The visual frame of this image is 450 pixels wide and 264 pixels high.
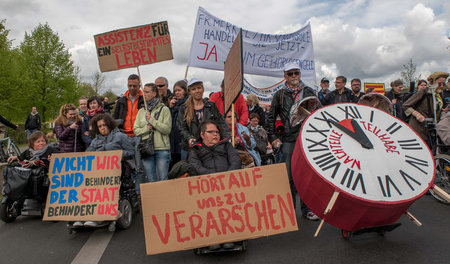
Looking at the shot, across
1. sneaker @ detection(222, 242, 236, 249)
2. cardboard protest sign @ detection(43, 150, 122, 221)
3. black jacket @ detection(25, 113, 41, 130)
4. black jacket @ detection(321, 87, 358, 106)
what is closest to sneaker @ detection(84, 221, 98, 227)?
cardboard protest sign @ detection(43, 150, 122, 221)

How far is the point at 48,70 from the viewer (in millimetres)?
22094

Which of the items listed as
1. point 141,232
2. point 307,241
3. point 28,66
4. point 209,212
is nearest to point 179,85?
point 141,232

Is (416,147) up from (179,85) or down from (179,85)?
down

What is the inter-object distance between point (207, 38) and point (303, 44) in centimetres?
280

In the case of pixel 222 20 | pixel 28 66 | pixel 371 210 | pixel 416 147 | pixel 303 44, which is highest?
pixel 28 66

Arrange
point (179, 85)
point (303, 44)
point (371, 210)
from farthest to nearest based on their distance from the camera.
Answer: point (303, 44), point (179, 85), point (371, 210)

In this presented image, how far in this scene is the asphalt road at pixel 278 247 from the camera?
2.83m

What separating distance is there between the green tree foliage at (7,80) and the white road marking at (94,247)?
15218 mm

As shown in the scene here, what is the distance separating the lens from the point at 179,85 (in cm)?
517

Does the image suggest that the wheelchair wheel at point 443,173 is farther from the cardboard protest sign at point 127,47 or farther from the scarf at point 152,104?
the cardboard protest sign at point 127,47

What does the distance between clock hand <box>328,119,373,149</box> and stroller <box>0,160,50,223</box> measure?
393cm

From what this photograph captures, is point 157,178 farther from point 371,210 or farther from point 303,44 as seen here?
point 303,44

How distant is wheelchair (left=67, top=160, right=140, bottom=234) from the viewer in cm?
372

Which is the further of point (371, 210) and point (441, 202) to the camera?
point (441, 202)
